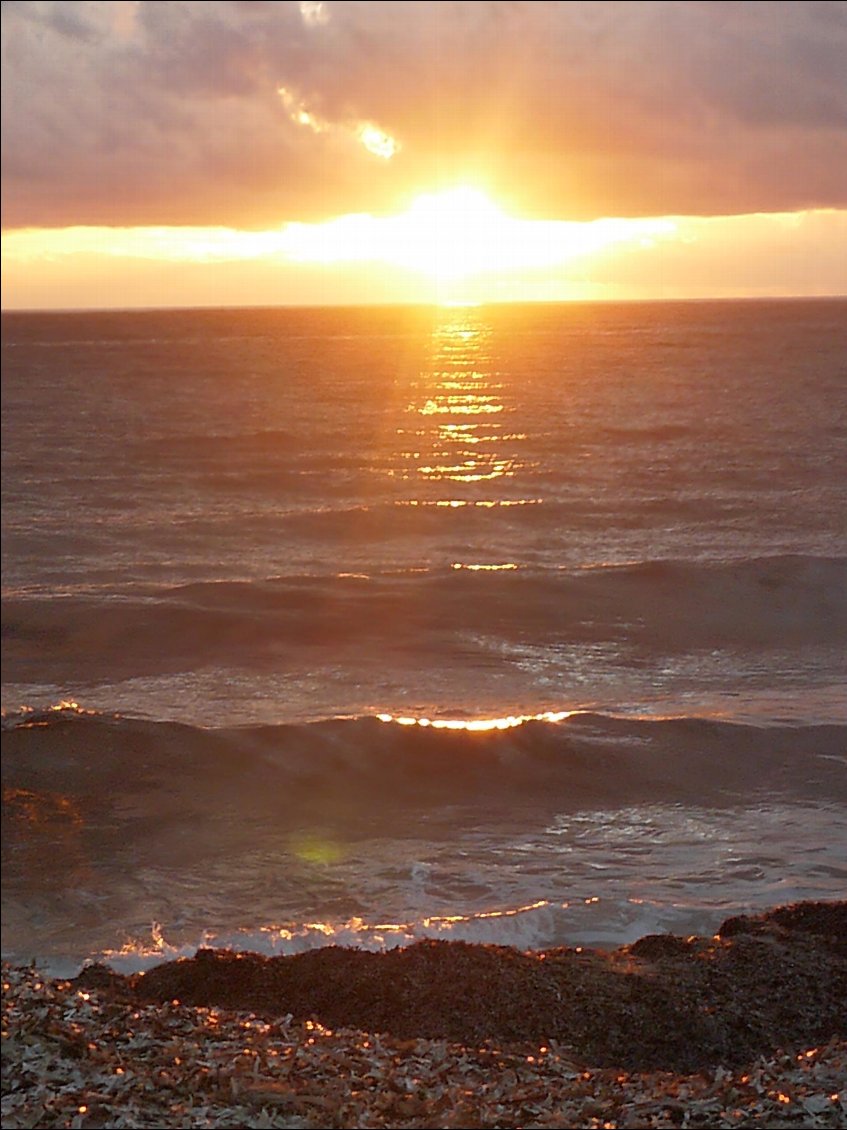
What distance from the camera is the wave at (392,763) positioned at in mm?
6008

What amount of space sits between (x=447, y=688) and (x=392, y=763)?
1707 millimetres

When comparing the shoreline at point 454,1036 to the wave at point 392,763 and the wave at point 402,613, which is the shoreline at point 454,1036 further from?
the wave at point 402,613

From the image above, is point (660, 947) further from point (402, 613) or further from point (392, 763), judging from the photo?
point (402, 613)

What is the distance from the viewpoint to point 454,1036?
3.51 meters

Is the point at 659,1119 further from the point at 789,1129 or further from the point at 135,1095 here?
the point at 135,1095

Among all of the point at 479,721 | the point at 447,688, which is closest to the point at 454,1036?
the point at 479,721

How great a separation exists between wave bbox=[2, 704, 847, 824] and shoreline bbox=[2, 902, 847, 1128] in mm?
1598

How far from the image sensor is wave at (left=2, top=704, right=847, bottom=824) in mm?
6008

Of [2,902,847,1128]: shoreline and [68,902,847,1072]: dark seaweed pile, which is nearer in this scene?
[2,902,847,1128]: shoreline

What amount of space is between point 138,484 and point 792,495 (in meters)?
13.2

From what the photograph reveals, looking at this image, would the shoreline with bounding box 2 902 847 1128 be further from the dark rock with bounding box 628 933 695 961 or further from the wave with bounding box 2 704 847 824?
the wave with bounding box 2 704 847 824

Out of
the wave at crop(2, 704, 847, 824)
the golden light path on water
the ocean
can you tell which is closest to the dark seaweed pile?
the ocean

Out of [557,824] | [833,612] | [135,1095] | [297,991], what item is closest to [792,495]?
[557,824]

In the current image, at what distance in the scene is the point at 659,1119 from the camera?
2.73 meters
